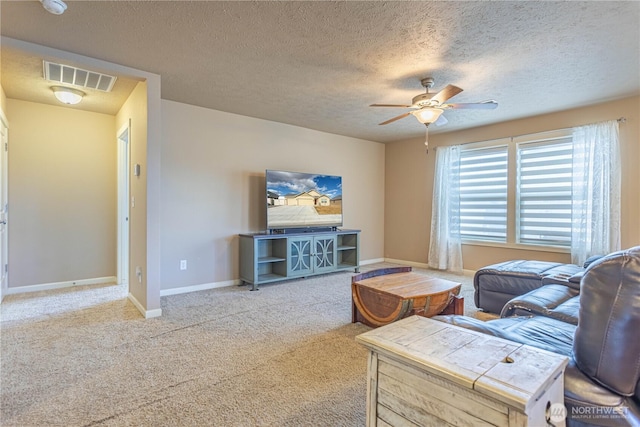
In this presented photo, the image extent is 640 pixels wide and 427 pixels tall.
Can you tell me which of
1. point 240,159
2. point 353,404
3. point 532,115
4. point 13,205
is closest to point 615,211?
point 532,115

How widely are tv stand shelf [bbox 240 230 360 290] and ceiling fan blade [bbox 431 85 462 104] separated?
2.54 metres

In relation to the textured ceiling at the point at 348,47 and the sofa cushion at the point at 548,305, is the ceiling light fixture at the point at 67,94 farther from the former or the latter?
the sofa cushion at the point at 548,305

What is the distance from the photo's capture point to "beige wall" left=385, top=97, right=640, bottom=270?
12.5 feet

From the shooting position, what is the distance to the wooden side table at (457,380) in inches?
35.1

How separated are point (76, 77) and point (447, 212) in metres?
5.15

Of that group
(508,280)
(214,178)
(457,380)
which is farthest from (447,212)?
(457,380)

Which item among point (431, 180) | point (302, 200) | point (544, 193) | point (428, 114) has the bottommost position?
point (302, 200)

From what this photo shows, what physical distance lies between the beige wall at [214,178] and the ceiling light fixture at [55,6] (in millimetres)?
1846

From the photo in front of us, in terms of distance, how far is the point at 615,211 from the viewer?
382cm

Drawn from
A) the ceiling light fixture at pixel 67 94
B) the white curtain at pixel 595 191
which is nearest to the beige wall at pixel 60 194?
the ceiling light fixture at pixel 67 94

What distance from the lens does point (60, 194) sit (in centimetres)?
422

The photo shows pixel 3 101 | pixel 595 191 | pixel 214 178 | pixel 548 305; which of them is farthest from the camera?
pixel 214 178

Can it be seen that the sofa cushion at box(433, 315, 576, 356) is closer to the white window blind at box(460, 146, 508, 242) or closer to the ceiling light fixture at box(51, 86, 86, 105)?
the white window blind at box(460, 146, 508, 242)

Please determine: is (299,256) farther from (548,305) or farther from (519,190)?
(519,190)
